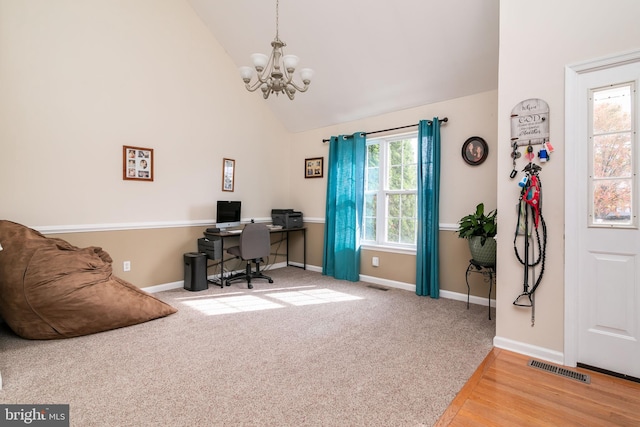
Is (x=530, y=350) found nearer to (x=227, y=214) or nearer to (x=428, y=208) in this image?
(x=428, y=208)

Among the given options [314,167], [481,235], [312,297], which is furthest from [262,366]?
[314,167]

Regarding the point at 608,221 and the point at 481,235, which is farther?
the point at 481,235

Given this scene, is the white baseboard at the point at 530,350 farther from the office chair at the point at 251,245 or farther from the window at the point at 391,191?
the office chair at the point at 251,245

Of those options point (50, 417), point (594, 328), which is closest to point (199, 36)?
point (50, 417)

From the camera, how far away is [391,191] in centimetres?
439

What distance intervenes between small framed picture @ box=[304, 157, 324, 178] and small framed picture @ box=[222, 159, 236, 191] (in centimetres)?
122

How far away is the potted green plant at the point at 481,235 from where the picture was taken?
3.00m

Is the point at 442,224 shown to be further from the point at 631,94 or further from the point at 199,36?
the point at 199,36

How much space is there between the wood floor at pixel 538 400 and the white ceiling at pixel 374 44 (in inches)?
113

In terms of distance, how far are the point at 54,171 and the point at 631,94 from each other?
4831 millimetres

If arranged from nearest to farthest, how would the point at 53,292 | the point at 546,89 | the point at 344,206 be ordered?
the point at 546,89
the point at 53,292
the point at 344,206

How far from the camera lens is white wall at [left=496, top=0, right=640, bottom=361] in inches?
81.0

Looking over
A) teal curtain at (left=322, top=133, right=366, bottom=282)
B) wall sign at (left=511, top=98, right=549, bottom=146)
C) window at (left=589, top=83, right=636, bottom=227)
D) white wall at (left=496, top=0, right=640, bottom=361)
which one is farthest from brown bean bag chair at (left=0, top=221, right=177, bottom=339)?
window at (left=589, top=83, right=636, bottom=227)

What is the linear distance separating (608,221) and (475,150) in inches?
67.0
